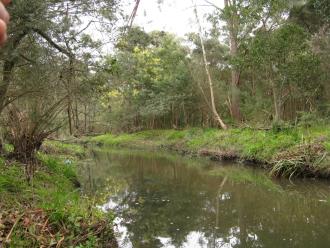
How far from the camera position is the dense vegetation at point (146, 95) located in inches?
254

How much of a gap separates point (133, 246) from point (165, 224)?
1.55 meters

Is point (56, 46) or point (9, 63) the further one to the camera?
point (56, 46)

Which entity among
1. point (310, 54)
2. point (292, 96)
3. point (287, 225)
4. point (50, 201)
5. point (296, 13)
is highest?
point (296, 13)

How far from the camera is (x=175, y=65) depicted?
1254 inches

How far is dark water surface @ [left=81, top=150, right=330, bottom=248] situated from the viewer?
7.91 metres

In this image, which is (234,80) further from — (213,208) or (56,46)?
(56,46)

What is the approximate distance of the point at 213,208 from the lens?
10.3 metres

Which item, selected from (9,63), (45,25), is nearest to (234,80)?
(9,63)

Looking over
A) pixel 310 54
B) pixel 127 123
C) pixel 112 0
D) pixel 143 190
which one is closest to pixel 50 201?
pixel 112 0

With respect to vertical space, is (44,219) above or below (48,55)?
below

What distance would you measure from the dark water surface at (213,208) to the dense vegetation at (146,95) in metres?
1.36

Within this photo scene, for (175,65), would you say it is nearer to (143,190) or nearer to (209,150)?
(209,150)

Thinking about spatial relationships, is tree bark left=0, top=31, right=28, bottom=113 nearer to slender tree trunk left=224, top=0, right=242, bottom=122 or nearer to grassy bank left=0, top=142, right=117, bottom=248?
grassy bank left=0, top=142, right=117, bottom=248

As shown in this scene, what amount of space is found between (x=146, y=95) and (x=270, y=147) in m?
19.6
